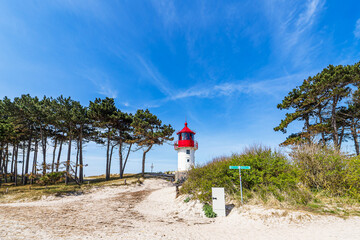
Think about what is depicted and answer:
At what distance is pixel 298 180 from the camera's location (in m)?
10.2

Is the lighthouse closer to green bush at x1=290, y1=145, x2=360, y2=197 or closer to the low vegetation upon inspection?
the low vegetation

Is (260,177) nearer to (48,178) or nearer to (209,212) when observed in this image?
(209,212)

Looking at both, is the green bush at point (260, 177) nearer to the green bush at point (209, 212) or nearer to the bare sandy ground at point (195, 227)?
the green bush at point (209, 212)

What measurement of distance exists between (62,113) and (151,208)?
21.9 m

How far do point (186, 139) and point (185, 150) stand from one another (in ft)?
5.56

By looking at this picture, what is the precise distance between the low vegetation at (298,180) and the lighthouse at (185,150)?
14.9m

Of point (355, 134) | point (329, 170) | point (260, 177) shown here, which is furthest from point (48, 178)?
point (355, 134)

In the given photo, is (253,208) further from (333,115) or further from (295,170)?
(333,115)

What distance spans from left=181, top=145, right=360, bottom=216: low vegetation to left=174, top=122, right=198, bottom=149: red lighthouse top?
14944mm

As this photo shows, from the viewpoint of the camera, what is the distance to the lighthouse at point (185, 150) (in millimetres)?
27297

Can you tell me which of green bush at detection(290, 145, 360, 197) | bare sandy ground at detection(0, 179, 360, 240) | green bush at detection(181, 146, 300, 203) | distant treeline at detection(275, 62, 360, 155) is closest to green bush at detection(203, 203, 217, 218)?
bare sandy ground at detection(0, 179, 360, 240)

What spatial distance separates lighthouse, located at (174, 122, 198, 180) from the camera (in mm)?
27297

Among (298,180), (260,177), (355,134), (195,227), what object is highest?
(355,134)

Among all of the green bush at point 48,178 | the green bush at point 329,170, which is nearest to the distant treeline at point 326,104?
the green bush at point 329,170
